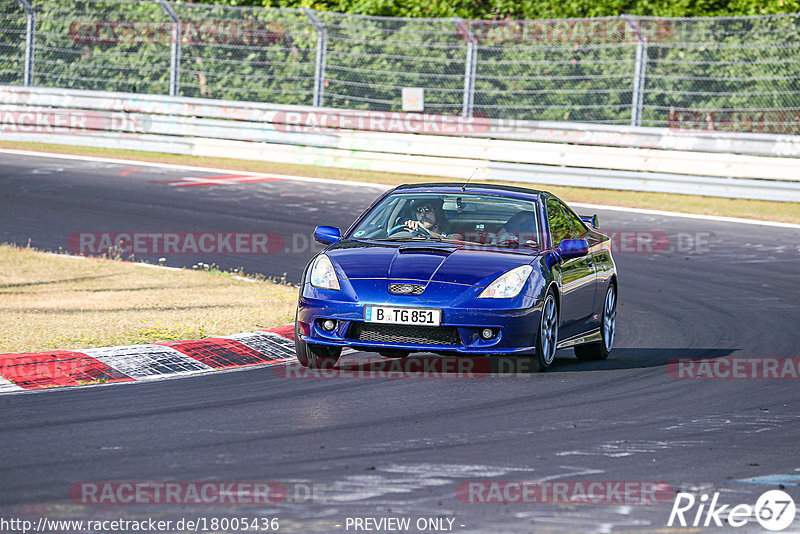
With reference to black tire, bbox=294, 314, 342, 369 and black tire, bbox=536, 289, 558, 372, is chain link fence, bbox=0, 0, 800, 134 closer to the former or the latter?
black tire, bbox=536, 289, 558, 372

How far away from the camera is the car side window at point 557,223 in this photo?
10172 millimetres

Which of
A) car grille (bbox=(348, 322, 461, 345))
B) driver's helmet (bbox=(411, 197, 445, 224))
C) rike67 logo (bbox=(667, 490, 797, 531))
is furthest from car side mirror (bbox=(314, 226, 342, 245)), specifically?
rike67 logo (bbox=(667, 490, 797, 531))

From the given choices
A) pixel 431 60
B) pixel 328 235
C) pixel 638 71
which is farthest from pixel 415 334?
pixel 431 60

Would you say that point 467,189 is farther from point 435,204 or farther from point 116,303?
point 116,303

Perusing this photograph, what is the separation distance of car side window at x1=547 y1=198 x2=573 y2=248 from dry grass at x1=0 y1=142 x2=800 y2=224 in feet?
32.7

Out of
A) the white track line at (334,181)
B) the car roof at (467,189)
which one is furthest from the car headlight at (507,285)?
the white track line at (334,181)

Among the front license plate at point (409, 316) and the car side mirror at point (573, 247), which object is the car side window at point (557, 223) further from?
the front license plate at point (409, 316)

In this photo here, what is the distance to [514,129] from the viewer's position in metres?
23.1

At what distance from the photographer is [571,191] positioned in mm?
22266

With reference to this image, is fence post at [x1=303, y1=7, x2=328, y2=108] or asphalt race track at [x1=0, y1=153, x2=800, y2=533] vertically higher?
fence post at [x1=303, y1=7, x2=328, y2=108]

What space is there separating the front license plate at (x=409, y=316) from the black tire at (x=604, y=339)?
2.14 metres

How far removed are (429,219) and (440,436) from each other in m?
3.25

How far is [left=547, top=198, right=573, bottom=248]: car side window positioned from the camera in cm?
1017

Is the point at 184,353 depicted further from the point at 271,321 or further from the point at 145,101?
the point at 145,101
